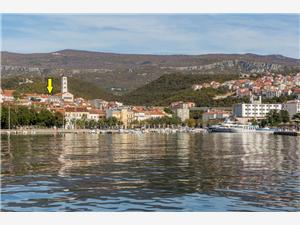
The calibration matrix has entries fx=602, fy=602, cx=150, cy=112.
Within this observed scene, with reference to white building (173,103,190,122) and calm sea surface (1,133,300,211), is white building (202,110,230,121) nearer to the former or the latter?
white building (173,103,190,122)

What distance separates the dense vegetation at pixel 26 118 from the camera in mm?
44494

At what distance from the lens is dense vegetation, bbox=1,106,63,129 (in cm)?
4449

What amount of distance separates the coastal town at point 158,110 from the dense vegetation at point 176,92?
2632 mm

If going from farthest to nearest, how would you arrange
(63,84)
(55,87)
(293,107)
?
(55,87), (63,84), (293,107)

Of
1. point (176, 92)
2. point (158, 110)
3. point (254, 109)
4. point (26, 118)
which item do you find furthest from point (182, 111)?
point (26, 118)

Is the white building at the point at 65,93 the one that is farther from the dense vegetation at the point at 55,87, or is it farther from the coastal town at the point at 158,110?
the dense vegetation at the point at 55,87

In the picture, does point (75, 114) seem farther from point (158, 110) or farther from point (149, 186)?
point (149, 186)

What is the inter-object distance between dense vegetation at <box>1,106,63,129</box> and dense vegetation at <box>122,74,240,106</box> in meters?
37.7

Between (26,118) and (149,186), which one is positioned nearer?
(149,186)

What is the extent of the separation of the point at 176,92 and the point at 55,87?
63.4ft

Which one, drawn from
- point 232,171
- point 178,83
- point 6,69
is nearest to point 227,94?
point 178,83

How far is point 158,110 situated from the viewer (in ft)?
242

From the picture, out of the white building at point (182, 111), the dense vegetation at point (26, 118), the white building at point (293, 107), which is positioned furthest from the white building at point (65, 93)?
the white building at point (293, 107)
